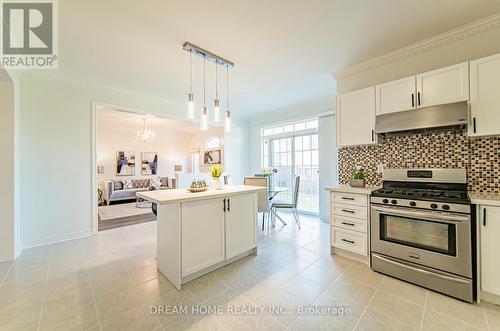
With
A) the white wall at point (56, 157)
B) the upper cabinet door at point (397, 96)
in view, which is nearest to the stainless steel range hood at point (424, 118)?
the upper cabinet door at point (397, 96)

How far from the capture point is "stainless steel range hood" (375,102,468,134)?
1967mm

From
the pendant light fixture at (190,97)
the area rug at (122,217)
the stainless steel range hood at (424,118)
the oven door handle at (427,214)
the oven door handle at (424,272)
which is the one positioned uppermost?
the pendant light fixture at (190,97)

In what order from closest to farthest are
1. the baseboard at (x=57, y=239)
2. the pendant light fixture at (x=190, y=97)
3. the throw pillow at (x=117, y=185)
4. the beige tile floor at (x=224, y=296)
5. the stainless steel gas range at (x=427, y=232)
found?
the beige tile floor at (x=224, y=296) < the stainless steel gas range at (x=427, y=232) < the pendant light fixture at (x=190, y=97) < the baseboard at (x=57, y=239) < the throw pillow at (x=117, y=185)

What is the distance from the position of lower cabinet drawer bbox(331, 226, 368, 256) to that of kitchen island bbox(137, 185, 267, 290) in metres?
1.13

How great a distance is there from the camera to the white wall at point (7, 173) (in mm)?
2543

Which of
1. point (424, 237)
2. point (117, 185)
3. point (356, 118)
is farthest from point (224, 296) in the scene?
point (117, 185)

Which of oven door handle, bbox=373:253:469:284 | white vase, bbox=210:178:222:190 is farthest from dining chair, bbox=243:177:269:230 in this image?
oven door handle, bbox=373:253:469:284

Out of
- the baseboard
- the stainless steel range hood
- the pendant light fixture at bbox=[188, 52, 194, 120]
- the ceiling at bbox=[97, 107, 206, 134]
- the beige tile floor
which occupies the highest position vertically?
the ceiling at bbox=[97, 107, 206, 134]

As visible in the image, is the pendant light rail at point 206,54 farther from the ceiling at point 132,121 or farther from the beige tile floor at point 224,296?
the ceiling at point 132,121

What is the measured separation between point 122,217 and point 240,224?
3.71 m

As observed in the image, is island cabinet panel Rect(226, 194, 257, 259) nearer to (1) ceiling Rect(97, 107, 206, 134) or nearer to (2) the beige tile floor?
(2) the beige tile floor

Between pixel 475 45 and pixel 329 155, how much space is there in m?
2.40

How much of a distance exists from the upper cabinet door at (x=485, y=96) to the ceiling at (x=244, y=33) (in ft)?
1.79

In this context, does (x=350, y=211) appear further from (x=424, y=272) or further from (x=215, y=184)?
(x=215, y=184)
